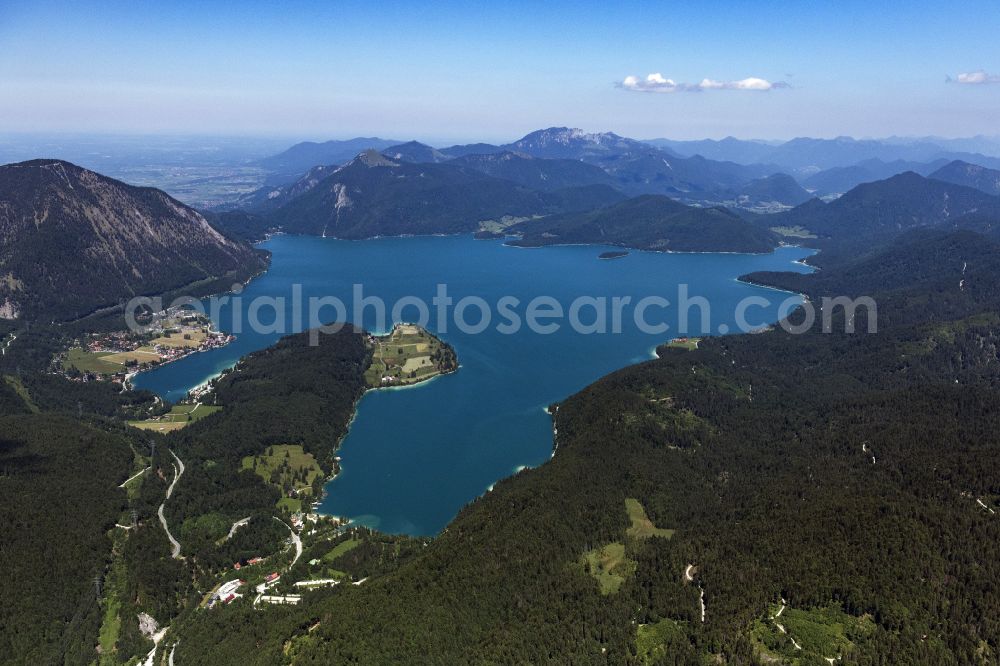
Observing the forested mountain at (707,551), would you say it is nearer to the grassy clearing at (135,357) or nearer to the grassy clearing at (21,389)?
the grassy clearing at (21,389)

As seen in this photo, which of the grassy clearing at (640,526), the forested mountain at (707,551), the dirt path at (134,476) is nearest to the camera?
the forested mountain at (707,551)

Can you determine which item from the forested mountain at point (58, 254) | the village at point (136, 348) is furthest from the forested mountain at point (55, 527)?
the forested mountain at point (58, 254)

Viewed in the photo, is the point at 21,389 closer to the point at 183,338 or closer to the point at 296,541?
the point at 183,338

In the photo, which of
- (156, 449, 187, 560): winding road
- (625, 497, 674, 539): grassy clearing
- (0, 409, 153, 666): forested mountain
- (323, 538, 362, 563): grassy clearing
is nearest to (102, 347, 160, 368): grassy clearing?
(0, 409, 153, 666): forested mountain

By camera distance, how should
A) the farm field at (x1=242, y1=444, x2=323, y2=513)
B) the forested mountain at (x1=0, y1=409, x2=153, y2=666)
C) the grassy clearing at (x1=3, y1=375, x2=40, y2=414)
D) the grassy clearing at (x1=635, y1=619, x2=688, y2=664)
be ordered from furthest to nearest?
the grassy clearing at (x1=3, y1=375, x2=40, y2=414)
the farm field at (x1=242, y1=444, x2=323, y2=513)
the forested mountain at (x1=0, y1=409, x2=153, y2=666)
the grassy clearing at (x1=635, y1=619, x2=688, y2=664)

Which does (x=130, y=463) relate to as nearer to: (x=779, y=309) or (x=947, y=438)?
(x=947, y=438)

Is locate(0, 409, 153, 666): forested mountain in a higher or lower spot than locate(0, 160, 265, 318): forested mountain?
lower

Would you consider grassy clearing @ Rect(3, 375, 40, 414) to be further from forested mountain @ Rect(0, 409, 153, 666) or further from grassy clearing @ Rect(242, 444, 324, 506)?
grassy clearing @ Rect(242, 444, 324, 506)
